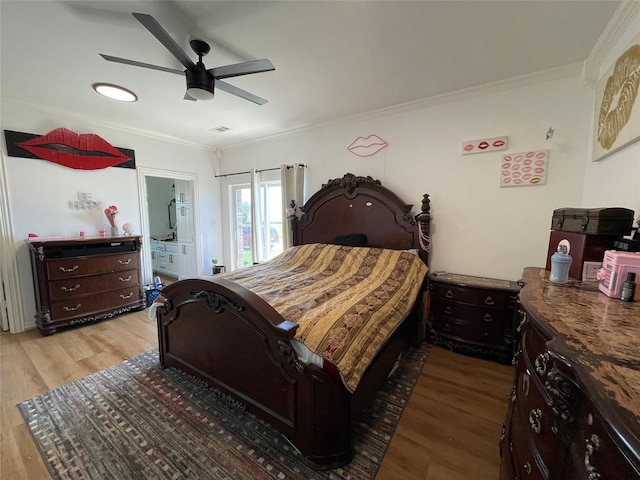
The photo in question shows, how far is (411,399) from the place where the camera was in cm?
186

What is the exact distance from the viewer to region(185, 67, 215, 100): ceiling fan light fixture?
5.84 feet

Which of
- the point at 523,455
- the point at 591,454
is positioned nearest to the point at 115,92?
the point at 591,454

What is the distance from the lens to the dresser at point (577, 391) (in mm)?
449

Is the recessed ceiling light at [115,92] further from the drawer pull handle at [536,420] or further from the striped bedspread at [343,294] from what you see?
the drawer pull handle at [536,420]

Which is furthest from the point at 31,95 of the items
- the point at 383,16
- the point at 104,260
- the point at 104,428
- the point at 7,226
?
the point at 383,16

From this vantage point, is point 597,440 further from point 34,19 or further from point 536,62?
point 34,19

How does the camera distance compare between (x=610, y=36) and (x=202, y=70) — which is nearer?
(x=610, y=36)

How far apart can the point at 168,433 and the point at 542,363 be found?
1.97 m

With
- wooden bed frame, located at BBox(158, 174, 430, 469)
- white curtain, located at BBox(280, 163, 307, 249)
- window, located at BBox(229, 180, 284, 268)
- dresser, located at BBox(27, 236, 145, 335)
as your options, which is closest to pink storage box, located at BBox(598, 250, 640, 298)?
wooden bed frame, located at BBox(158, 174, 430, 469)

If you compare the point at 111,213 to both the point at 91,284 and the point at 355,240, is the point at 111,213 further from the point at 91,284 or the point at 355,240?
the point at 355,240

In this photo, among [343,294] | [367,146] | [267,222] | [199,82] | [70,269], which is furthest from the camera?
[267,222]

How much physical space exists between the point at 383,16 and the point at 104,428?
123 inches

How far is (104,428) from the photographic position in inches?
62.8

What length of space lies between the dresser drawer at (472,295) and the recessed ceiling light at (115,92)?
3.65 m
